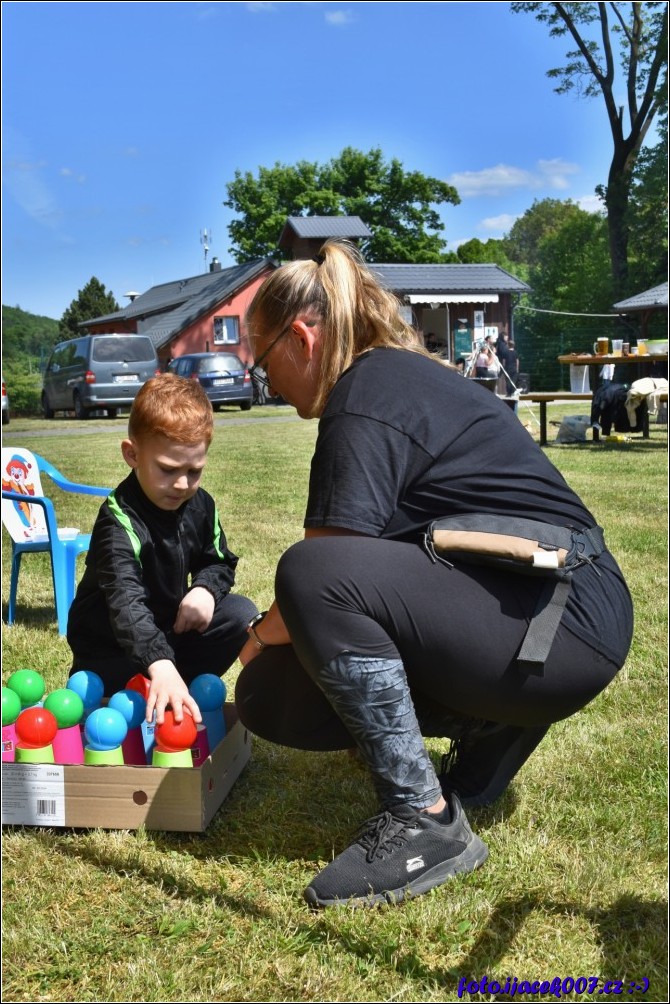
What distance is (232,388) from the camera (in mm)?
12633

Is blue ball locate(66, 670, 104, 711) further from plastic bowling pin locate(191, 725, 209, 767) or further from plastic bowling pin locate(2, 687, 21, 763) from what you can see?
plastic bowling pin locate(191, 725, 209, 767)

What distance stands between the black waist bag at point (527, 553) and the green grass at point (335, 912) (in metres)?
0.47

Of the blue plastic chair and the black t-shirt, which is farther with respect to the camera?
the blue plastic chair

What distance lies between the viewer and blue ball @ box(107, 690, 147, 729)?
2355 millimetres

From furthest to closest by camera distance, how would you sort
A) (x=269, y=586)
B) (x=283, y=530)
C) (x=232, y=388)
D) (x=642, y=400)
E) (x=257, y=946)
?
(x=232, y=388), (x=642, y=400), (x=283, y=530), (x=269, y=586), (x=257, y=946)

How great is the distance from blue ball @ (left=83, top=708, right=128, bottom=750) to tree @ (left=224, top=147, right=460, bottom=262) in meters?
33.5

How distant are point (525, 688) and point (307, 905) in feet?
1.98

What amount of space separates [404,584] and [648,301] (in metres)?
28.7

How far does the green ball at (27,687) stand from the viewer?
8.16ft

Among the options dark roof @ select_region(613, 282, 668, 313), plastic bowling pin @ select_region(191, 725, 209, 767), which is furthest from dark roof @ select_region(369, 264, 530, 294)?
plastic bowling pin @ select_region(191, 725, 209, 767)

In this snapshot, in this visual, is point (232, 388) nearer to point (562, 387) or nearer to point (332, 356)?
point (332, 356)

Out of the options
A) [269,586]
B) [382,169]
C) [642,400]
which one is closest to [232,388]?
[642,400]

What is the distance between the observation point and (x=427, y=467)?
74.4 inches

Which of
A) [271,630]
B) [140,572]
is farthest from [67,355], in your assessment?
[271,630]
